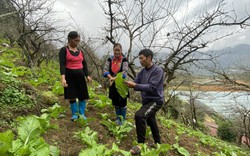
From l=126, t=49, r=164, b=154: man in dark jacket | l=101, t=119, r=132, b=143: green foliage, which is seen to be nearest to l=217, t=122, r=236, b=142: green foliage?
l=101, t=119, r=132, b=143: green foliage

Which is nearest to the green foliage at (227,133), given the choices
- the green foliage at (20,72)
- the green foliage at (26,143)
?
the green foliage at (20,72)

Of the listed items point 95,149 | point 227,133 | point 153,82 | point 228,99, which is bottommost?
point 227,133

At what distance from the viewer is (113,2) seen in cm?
810

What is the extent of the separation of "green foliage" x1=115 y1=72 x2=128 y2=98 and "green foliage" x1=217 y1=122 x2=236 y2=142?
2926 cm

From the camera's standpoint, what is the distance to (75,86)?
4570 millimetres

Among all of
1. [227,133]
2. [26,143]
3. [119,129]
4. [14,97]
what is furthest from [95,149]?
[227,133]

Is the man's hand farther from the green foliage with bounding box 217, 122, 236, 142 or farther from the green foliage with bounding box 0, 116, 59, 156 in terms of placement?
the green foliage with bounding box 217, 122, 236, 142

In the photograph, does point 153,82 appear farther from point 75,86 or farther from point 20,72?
point 20,72

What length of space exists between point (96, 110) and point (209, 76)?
30.9 ft

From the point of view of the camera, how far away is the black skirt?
14.6 ft

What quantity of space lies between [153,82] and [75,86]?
1.60 metres

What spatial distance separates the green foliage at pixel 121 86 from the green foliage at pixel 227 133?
2926 cm

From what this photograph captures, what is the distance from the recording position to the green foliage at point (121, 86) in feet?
13.9

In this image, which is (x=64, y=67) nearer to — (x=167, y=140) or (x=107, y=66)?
(x=107, y=66)
